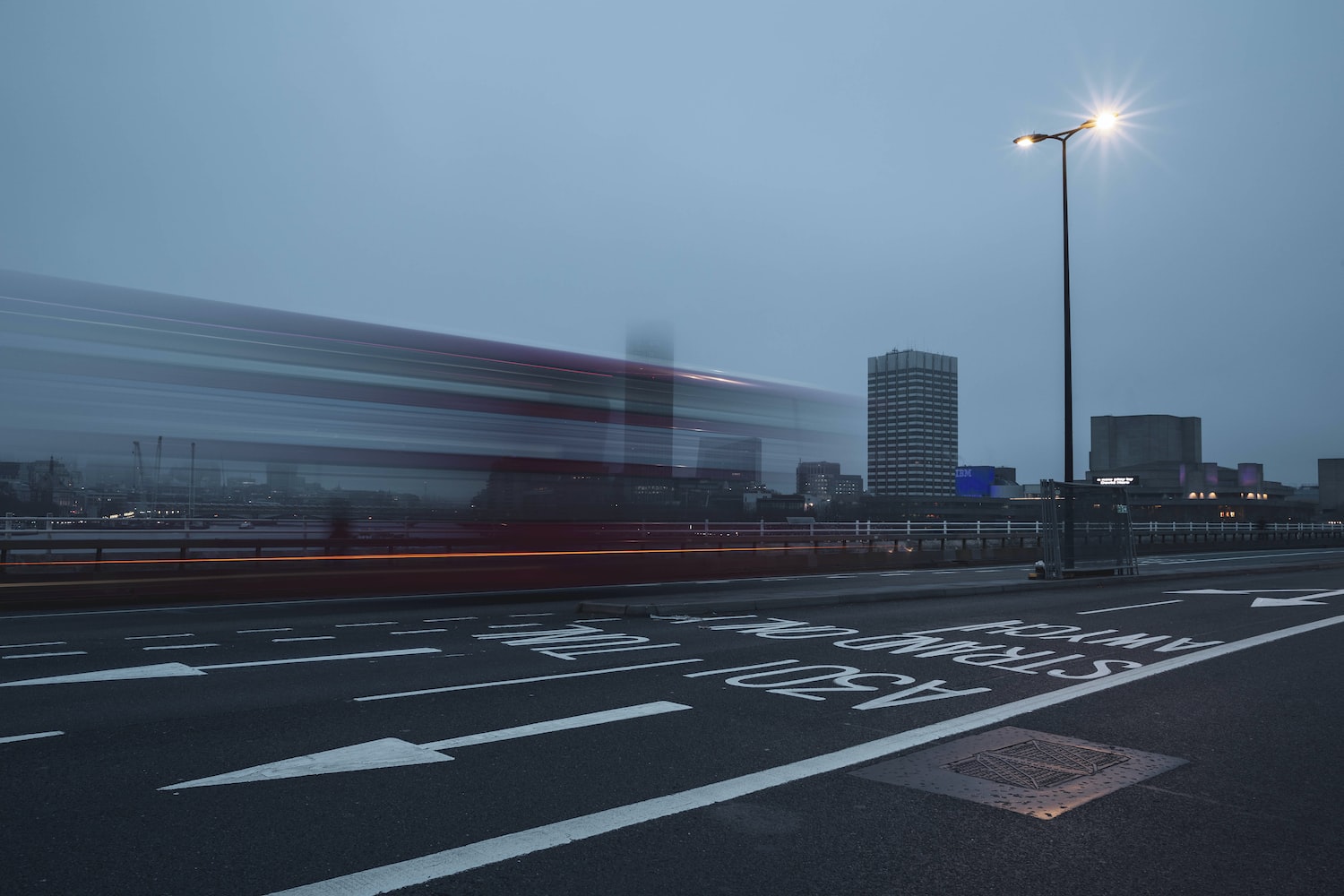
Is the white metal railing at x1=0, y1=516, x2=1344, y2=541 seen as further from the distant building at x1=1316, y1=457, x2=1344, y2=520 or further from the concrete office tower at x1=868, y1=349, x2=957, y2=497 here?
the distant building at x1=1316, y1=457, x2=1344, y2=520

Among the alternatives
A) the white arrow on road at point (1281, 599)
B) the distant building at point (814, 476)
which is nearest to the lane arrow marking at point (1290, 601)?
the white arrow on road at point (1281, 599)

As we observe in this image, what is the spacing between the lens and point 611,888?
4.01 m

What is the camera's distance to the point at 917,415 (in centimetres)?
16975

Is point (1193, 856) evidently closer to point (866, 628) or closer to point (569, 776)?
point (569, 776)

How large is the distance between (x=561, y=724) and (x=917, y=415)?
169031 millimetres

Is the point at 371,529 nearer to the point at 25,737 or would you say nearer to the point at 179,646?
the point at 179,646

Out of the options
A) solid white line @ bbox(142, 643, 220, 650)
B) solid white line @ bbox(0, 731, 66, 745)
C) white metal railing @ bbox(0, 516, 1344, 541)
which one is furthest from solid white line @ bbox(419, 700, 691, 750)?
white metal railing @ bbox(0, 516, 1344, 541)

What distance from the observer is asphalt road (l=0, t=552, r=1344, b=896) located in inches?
168

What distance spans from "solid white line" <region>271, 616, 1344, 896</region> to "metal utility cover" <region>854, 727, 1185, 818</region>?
0.90 feet

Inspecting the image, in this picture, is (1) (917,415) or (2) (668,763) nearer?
(2) (668,763)

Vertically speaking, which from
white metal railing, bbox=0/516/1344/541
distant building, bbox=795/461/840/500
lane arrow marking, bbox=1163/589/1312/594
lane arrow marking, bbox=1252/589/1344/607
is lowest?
lane arrow marking, bbox=1163/589/1312/594

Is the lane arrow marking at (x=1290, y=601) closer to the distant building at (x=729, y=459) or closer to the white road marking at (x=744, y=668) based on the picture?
the distant building at (x=729, y=459)

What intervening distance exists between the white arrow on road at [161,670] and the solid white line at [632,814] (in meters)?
6.14

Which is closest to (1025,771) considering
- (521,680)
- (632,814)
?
(632,814)
